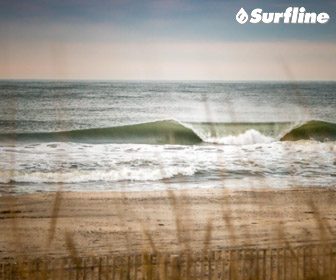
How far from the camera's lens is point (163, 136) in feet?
105

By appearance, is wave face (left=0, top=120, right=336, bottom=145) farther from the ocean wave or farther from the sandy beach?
the sandy beach

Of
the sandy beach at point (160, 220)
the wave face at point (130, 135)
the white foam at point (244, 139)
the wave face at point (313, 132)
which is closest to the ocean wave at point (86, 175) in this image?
the sandy beach at point (160, 220)

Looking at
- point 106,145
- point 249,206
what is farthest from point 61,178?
point 106,145

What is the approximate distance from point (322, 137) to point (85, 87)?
17713mm

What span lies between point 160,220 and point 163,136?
1981 centimetres

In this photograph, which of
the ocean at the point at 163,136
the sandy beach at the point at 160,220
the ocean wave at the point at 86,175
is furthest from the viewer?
the ocean at the point at 163,136

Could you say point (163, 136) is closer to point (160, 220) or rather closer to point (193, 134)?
point (193, 134)

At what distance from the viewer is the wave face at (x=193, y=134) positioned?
29969mm

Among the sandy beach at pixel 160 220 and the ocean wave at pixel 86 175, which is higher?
the ocean wave at pixel 86 175

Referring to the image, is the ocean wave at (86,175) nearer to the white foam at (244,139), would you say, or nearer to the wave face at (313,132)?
the white foam at (244,139)

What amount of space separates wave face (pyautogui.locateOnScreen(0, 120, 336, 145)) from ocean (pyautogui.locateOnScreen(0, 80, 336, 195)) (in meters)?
0.06

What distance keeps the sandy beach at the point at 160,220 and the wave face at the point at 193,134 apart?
1447cm

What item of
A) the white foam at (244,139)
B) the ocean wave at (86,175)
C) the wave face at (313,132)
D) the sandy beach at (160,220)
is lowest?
the sandy beach at (160,220)

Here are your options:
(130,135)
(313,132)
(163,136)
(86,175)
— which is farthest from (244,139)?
(86,175)
